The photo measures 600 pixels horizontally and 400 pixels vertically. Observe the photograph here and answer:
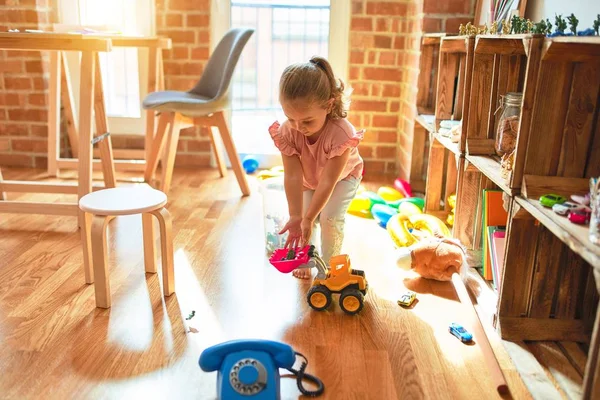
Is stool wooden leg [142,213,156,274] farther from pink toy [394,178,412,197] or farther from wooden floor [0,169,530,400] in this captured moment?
pink toy [394,178,412,197]

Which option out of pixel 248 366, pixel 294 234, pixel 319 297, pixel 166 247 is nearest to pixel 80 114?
pixel 166 247

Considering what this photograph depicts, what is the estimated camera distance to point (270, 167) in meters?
3.64

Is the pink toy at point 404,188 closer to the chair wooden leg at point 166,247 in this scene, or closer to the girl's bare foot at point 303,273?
the girl's bare foot at point 303,273

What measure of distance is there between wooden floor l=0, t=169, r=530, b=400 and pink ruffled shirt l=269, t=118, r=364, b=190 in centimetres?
37

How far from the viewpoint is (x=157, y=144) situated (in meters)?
3.02

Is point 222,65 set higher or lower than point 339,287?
higher

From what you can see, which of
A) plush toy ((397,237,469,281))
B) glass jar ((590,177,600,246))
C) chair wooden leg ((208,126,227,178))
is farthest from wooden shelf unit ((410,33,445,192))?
glass jar ((590,177,600,246))

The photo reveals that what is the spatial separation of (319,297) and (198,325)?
1.19ft

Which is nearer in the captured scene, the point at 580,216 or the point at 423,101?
the point at 580,216

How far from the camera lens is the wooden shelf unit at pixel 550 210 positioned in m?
1.44

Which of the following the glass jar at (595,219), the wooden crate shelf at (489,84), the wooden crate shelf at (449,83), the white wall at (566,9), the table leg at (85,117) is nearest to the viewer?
the glass jar at (595,219)

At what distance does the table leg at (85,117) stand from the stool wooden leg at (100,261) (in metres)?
0.54

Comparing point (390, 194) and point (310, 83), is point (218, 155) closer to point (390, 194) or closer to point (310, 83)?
point (390, 194)

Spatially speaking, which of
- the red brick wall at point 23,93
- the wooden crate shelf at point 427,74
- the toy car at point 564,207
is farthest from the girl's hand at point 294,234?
the red brick wall at point 23,93
